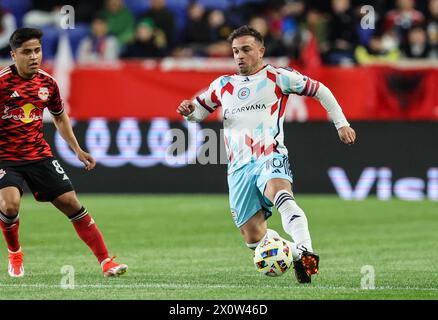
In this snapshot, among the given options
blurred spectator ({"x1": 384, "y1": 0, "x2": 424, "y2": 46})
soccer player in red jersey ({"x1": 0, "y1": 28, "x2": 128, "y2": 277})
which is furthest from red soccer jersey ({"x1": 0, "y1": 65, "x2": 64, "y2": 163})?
blurred spectator ({"x1": 384, "y1": 0, "x2": 424, "y2": 46})

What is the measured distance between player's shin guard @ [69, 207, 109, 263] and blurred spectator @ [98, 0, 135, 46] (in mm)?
12109

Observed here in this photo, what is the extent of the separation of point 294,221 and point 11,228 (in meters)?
2.60

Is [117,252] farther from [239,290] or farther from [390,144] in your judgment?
[390,144]

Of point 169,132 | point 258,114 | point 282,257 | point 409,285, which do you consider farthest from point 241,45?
point 169,132

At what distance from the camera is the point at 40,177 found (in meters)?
9.53

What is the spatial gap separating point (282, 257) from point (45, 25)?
46.4 ft

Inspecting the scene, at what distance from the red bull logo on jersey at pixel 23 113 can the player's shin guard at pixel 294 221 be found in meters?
2.30

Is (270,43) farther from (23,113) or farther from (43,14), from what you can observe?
(23,113)

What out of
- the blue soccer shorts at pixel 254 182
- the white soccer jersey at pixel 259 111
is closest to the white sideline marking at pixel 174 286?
the blue soccer shorts at pixel 254 182

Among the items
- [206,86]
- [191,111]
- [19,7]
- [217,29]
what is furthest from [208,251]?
[19,7]

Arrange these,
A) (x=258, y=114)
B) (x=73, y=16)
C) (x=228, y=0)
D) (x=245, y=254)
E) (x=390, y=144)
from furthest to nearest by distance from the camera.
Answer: (x=228, y=0) → (x=73, y=16) → (x=390, y=144) → (x=245, y=254) → (x=258, y=114)

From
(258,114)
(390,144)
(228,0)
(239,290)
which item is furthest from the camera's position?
(228,0)

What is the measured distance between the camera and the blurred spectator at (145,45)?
67.5 feet

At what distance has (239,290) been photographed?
845 cm
